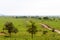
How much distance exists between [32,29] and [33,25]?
42.8 inches

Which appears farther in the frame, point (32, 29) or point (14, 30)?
point (14, 30)

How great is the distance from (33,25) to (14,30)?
600 centimetres

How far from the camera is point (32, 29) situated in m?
41.7

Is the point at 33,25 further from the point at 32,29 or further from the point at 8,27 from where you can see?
the point at 8,27

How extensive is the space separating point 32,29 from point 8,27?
674cm

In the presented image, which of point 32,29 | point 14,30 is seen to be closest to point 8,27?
point 14,30

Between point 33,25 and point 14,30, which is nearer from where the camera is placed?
point 33,25

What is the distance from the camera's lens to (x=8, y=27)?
44.3 m

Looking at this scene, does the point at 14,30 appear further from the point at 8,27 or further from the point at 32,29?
the point at 32,29

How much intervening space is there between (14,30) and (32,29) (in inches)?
232

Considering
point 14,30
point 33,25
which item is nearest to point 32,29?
point 33,25

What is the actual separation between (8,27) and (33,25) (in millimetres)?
6836

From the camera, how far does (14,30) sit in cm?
4516
